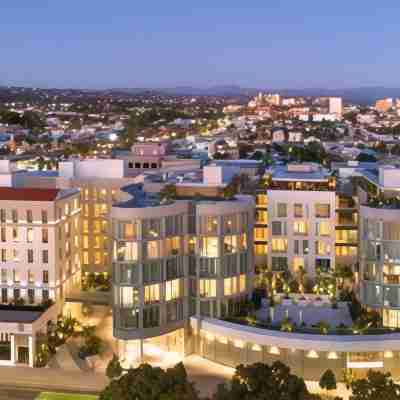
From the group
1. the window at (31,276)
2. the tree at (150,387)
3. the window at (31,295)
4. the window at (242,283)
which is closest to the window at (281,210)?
the window at (242,283)

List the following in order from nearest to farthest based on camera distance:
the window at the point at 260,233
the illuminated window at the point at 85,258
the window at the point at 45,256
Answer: the window at the point at 45,256 < the window at the point at 260,233 < the illuminated window at the point at 85,258

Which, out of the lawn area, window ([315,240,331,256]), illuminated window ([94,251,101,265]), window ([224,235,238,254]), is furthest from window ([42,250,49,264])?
window ([315,240,331,256])

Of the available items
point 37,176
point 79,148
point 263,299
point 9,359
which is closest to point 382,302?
point 263,299

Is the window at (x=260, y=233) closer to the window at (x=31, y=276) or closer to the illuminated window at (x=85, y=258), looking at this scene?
the illuminated window at (x=85, y=258)

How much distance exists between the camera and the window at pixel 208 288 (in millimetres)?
45062

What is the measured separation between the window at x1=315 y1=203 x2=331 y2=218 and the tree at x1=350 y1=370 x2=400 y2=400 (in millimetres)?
18201

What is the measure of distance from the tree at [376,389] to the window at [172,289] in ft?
41.7

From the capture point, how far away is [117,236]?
142 feet

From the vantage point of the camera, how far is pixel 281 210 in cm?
5278

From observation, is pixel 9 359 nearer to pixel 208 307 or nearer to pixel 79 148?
pixel 208 307

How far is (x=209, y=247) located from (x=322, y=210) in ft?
35.8

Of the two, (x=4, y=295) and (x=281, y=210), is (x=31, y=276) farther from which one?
(x=281, y=210)

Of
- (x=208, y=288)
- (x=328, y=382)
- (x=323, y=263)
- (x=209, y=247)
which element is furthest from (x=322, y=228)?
(x=328, y=382)

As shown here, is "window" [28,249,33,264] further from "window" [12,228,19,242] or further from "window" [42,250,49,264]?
"window" [12,228,19,242]
